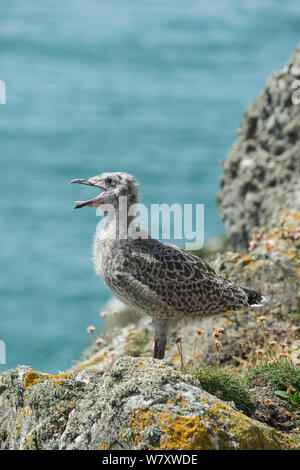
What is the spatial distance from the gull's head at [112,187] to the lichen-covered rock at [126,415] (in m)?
2.36

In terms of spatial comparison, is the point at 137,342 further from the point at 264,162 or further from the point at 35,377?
the point at 264,162

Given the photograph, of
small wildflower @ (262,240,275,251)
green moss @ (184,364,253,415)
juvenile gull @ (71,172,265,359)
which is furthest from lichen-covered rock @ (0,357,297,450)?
small wildflower @ (262,240,275,251)

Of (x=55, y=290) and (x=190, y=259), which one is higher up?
(x=55, y=290)

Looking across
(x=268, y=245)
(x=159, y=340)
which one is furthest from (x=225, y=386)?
(x=268, y=245)

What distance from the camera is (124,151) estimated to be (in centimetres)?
3192

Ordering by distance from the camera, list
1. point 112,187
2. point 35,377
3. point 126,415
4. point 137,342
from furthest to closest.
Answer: point 137,342, point 112,187, point 35,377, point 126,415

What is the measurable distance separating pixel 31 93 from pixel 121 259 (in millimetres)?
29527

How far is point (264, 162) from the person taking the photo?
12703 mm

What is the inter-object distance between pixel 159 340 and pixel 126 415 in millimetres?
2651

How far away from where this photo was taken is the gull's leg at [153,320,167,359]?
800 cm

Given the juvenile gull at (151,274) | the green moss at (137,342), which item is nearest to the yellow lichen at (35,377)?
the juvenile gull at (151,274)

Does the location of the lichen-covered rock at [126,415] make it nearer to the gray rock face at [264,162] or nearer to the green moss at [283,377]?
the green moss at [283,377]

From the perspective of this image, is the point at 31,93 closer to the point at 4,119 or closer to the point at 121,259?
the point at 4,119

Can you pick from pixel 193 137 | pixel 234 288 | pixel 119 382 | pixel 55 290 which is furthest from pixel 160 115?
pixel 119 382
